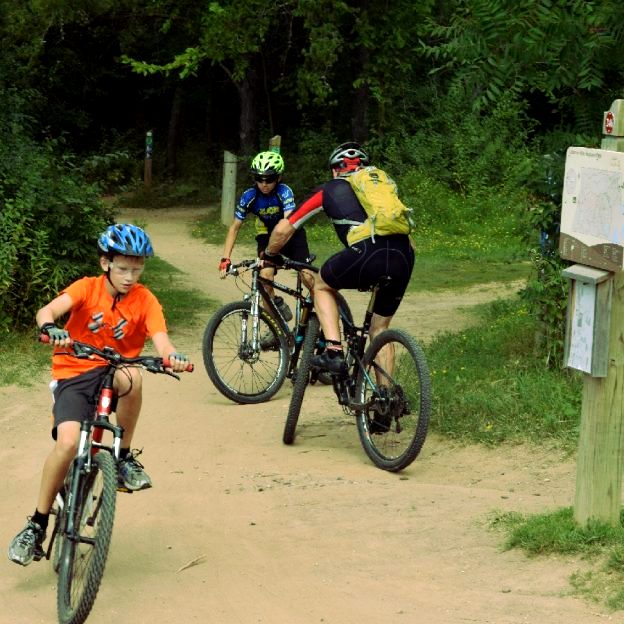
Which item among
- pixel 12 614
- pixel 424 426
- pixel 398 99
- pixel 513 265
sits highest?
pixel 398 99

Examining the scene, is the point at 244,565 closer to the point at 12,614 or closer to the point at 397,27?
the point at 12,614

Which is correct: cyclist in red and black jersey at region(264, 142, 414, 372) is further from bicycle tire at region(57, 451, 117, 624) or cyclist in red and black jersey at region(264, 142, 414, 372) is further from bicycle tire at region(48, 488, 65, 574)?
bicycle tire at region(57, 451, 117, 624)

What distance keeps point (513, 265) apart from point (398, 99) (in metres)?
9.21

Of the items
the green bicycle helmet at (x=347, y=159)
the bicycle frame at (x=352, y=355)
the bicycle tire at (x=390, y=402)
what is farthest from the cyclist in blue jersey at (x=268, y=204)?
the bicycle tire at (x=390, y=402)

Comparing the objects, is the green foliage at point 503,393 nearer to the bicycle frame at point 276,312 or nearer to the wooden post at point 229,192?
the bicycle frame at point 276,312

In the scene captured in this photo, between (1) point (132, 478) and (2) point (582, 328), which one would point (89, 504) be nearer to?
(1) point (132, 478)

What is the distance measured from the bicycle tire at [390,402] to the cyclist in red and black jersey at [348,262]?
0.28 metres

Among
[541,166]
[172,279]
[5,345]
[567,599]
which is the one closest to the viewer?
[567,599]

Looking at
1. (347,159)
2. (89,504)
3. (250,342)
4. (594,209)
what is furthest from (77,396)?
(250,342)

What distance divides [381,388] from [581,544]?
235 cm

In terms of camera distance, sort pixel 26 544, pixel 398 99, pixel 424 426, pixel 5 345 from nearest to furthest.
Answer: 1. pixel 26 544
2. pixel 424 426
3. pixel 5 345
4. pixel 398 99

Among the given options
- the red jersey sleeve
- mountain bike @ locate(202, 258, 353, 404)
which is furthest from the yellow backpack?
mountain bike @ locate(202, 258, 353, 404)

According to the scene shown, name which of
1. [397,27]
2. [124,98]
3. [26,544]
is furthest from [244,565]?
[124,98]

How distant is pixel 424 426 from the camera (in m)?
7.61
